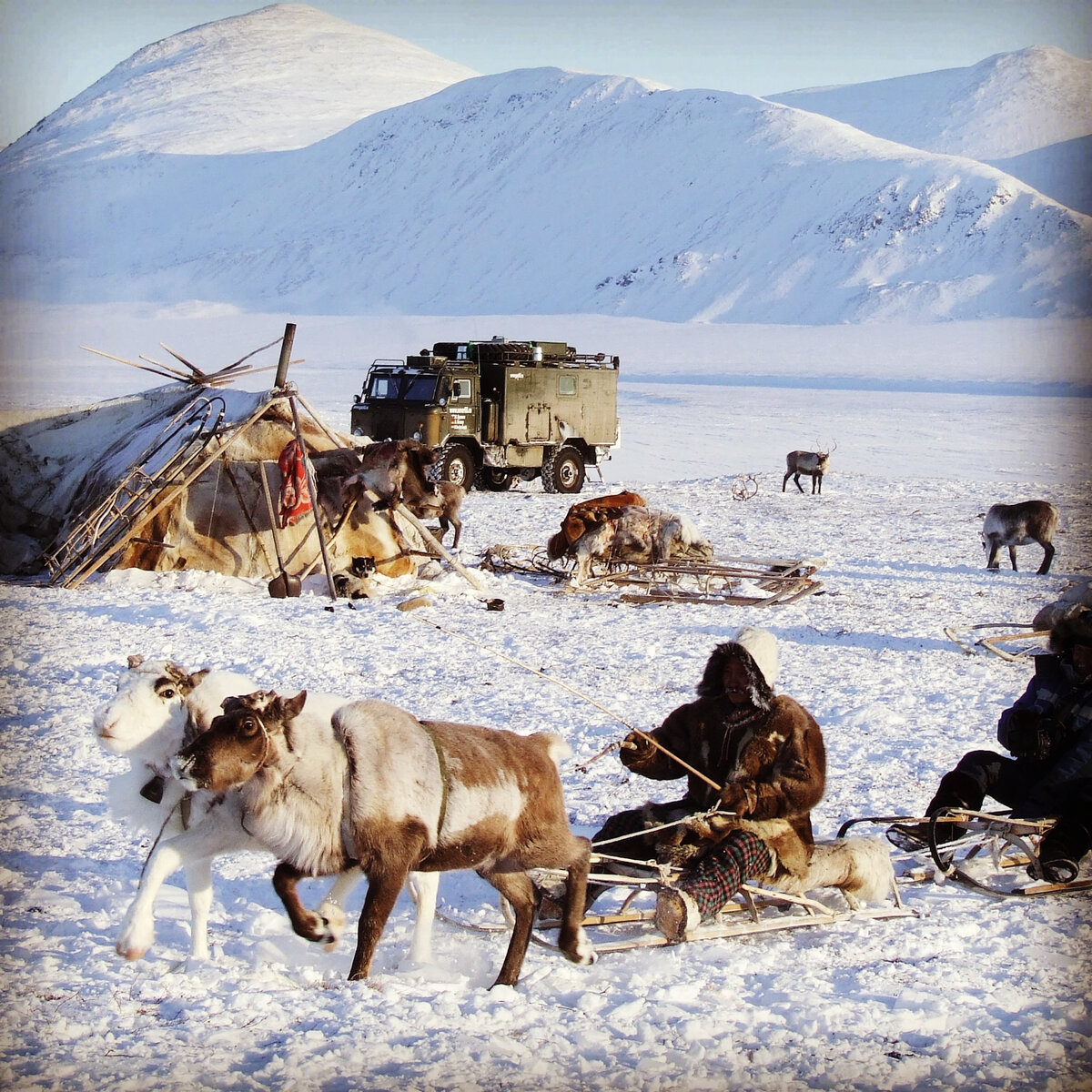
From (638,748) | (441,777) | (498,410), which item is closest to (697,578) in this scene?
(638,748)

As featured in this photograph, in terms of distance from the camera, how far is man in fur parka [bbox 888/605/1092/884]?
4469 mm

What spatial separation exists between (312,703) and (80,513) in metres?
8.30

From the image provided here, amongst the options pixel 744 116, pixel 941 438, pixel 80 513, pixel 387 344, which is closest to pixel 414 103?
pixel 744 116

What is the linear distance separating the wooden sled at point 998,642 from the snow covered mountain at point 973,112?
269ft

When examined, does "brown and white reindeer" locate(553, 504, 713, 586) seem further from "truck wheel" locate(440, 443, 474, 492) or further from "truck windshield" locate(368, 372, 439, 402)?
"truck windshield" locate(368, 372, 439, 402)

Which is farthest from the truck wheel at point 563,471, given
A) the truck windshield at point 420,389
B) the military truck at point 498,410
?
the truck windshield at point 420,389

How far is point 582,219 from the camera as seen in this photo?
91.8 m

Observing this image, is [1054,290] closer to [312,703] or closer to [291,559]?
[291,559]

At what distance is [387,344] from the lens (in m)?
67.8

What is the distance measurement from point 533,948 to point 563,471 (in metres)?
16.8

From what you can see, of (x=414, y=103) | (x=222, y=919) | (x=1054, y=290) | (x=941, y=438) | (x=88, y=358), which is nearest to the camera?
(x=222, y=919)

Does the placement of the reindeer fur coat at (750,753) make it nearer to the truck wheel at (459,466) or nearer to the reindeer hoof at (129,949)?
the reindeer hoof at (129,949)

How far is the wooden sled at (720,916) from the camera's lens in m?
4.14

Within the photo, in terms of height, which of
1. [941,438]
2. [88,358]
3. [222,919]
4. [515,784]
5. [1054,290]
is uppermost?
[1054,290]
